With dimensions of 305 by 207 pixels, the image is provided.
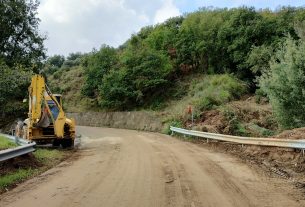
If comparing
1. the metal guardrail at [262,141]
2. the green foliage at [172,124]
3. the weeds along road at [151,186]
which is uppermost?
the green foliage at [172,124]

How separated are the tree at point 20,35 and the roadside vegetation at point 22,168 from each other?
22.8 m

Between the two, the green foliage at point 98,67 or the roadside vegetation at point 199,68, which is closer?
the roadside vegetation at point 199,68

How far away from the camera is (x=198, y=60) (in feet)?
180

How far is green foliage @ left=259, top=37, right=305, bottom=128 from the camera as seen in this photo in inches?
973

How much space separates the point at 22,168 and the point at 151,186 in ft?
17.4

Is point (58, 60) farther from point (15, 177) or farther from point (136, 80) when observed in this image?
point (15, 177)

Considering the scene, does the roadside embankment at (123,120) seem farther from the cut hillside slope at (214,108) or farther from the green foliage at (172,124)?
the green foliage at (172,124)

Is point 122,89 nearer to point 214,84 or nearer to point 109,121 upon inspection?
point 109,121

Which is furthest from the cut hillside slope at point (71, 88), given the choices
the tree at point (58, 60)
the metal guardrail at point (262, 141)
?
the metal guardrail at point (262, 141)

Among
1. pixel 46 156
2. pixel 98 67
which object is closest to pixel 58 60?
pixel 98 67

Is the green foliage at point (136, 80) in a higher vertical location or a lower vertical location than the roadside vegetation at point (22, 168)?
higher

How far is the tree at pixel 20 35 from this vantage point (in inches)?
1486

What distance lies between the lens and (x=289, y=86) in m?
25.3

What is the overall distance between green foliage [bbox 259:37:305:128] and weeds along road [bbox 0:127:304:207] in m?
11.0
